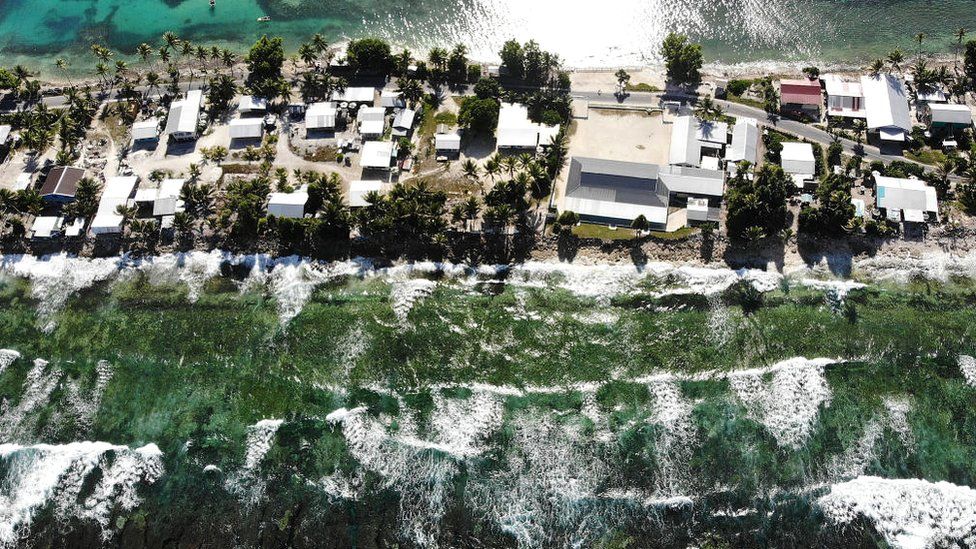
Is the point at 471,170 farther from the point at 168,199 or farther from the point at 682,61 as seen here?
the point at 168,199

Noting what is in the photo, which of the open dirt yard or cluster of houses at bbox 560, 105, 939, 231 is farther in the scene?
the open dirt yard

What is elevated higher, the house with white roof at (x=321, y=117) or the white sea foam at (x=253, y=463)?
the house with white roof at (x=321, y=117)

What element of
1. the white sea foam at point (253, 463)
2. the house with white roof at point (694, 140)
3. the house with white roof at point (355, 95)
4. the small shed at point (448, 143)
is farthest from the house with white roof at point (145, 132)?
the house with white roof at point (694, 140)

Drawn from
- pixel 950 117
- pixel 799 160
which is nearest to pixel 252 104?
pixel 799 160

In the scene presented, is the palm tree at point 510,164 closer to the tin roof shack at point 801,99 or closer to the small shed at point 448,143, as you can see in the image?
the small shed at point 448,143

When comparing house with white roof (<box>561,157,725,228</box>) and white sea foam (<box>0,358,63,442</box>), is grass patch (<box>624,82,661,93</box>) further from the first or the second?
white sea foam (<box>0,358,63,442</box>)

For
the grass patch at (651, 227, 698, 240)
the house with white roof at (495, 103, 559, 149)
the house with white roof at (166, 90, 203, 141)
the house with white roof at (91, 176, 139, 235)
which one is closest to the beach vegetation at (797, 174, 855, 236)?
the grass patch at (651, 227, 698, 240)
